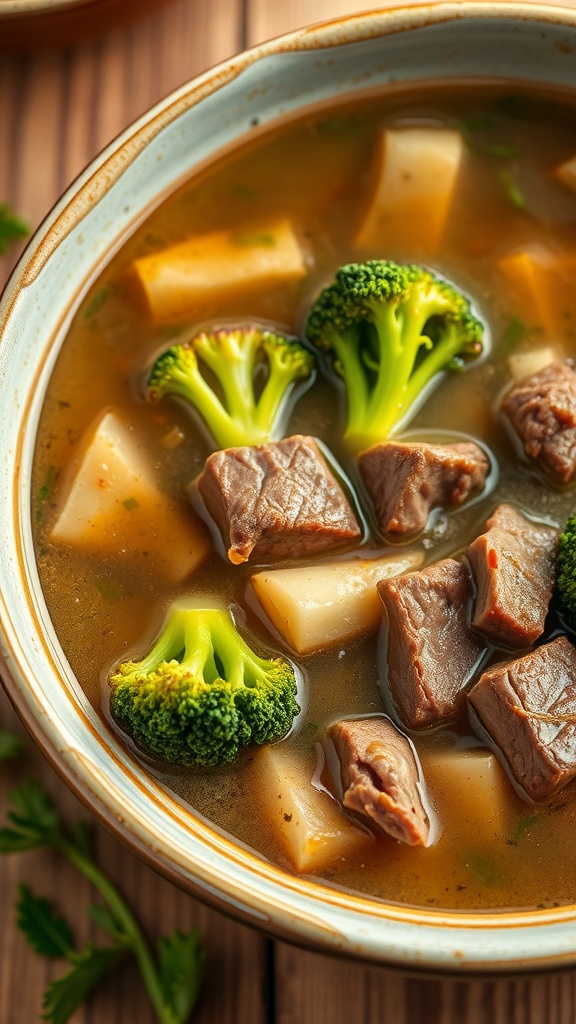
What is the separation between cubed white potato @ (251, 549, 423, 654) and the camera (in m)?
2.77

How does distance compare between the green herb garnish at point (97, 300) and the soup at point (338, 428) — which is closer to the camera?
the soup at point (338, 428)

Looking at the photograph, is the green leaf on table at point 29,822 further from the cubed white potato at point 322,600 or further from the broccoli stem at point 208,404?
the broccoli stem at point 208,404

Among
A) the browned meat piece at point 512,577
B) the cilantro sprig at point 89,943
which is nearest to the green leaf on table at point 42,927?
the cilantro sprig at point 89,943

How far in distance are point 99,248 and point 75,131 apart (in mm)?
802

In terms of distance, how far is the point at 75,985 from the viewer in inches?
118

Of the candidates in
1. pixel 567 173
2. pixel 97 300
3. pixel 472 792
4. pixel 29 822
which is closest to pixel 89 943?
pixel 29 822

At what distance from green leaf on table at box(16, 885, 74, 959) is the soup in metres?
0.77

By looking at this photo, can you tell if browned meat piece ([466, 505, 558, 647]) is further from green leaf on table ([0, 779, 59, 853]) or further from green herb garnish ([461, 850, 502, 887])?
green leaf on table ([0, 779, 59, 853])

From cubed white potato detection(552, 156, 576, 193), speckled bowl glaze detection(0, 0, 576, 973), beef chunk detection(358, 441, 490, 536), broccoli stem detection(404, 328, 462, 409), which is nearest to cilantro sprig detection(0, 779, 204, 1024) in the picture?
speckled bowl glaze detection(0, 0, 576, 973)

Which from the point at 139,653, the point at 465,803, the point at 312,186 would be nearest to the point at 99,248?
the point at 312,186

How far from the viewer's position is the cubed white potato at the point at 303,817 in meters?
2.61

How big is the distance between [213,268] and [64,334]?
1.55 ft

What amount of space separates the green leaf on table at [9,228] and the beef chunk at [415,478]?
1437mm

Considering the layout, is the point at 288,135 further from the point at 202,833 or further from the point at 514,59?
the point at 202,833
